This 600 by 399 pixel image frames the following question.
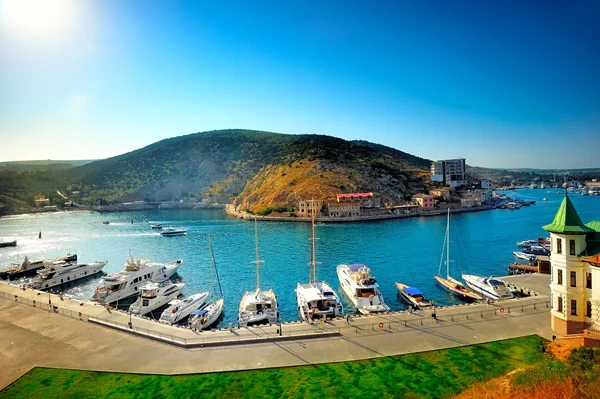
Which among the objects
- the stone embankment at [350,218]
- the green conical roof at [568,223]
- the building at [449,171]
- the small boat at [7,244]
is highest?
the building at [449,171]

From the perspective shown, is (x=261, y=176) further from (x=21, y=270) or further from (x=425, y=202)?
(x=21, y=270)

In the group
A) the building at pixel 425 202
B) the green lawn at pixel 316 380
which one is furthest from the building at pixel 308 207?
the green lawn at pixel 316 380

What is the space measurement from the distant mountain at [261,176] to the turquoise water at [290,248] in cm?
2499

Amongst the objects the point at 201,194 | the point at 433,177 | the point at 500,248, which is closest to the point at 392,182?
the point at 433,177

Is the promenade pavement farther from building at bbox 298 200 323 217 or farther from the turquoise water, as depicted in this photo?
building at bbox 298 200 323 217

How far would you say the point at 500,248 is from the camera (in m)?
53.4

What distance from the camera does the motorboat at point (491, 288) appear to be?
1153 inches

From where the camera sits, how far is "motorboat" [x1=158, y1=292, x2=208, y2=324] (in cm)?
2717

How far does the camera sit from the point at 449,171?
15425 centimetres

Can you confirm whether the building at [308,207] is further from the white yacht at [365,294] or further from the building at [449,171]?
the building at [449,171]

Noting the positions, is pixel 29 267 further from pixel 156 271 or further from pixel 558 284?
pixel 558 284

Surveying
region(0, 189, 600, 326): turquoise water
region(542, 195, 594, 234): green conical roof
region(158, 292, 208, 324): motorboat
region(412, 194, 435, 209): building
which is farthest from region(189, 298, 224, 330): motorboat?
→ region(412, 194, 435, 209): building

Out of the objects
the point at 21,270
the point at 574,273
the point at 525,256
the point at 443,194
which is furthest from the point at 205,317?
the point at 443,194

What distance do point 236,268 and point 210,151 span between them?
16200cm
